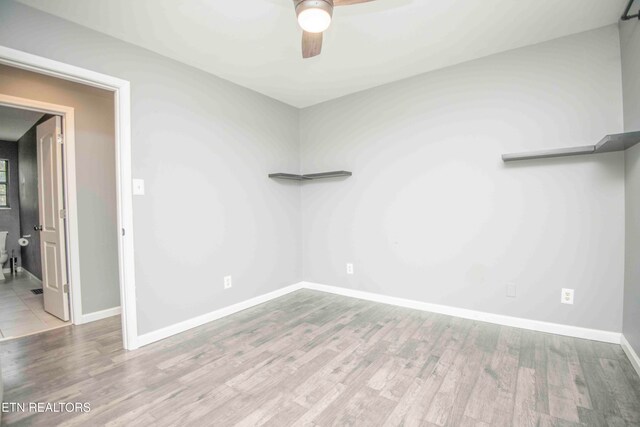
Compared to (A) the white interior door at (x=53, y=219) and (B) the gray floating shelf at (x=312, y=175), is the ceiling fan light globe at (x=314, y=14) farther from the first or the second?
(A) the white interior door at (x=53, y=219)

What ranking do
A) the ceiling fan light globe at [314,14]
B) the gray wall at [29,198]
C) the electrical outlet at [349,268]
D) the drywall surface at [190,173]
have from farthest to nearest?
the gray wall at [29,198] → the electrical outlet at [349,268] → the drywall surface at [190,173] → the ceiling fan light globe at [314,14]

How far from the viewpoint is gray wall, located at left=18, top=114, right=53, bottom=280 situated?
445cm

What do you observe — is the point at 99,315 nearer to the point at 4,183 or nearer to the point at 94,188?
the point at 94,188

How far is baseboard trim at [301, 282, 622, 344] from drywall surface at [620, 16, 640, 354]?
0.17 m

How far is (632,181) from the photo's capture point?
1.98 m

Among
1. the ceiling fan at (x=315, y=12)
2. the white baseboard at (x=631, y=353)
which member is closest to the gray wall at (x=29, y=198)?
the ceiling fan at (x=315, y=12)

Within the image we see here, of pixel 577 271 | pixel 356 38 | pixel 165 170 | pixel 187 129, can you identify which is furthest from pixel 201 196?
pixel 577 271

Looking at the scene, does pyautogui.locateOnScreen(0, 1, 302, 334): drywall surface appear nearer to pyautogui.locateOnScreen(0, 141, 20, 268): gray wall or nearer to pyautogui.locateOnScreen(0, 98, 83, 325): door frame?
pyautogui.locateOnScreen(0, 98, 83, 325): door frame

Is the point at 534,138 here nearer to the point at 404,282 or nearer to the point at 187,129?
the point at 404,282

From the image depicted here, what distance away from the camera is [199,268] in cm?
277

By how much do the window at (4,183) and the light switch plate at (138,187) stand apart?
209 inches

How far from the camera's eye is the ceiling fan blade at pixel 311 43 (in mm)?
1765

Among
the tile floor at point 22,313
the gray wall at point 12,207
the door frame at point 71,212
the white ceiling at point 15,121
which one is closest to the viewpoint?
the tile floor at point 22,313

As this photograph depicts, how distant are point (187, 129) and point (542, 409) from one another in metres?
3.25
